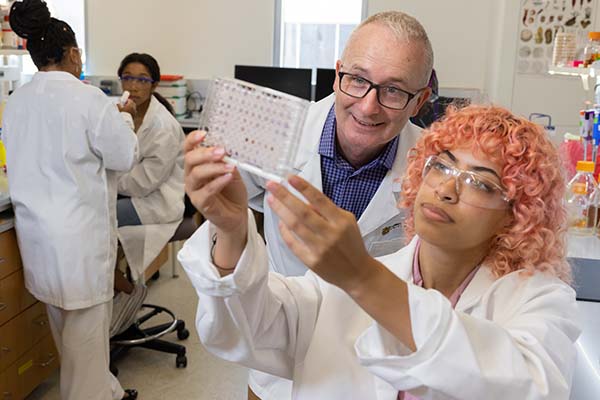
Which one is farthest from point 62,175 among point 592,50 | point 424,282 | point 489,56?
point 489,56

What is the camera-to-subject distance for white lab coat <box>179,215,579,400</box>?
2.57 feet

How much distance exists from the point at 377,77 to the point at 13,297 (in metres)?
1.75

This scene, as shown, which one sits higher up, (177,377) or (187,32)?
(187,32)

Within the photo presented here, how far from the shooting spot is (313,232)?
0.73 metres

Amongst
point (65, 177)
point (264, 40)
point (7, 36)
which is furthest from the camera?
point (264, 40)

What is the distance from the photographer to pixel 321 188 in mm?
1559

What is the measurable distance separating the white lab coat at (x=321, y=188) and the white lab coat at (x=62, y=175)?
91cm

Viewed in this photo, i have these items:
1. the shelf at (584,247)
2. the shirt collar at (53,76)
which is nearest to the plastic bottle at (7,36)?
the shirt collar at (53,76)

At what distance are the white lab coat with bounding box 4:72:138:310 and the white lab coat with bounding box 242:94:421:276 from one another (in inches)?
35.8

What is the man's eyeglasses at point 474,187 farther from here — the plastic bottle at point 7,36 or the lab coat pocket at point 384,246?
the plastic bottle at point 7,36

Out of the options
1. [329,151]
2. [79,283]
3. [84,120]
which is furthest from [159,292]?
[329,151]

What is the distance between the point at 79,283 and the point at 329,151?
4.18 ft

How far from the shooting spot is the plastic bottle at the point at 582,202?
2117 millimetres

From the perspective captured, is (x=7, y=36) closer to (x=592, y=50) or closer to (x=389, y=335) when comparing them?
(x=592, y=50)
